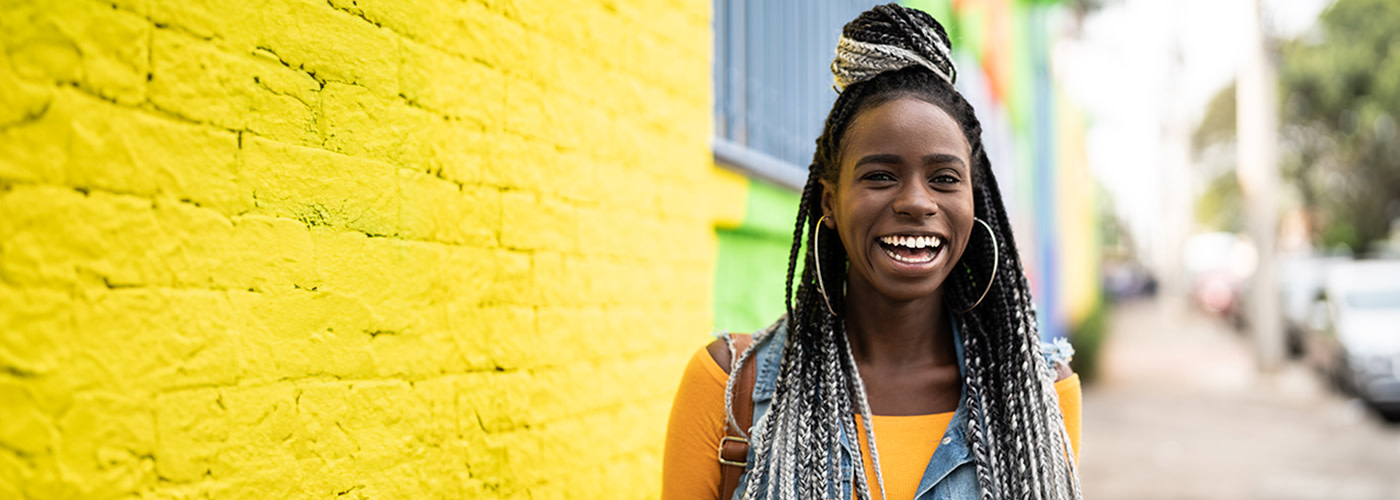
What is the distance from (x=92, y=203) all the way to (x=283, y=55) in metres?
0.46

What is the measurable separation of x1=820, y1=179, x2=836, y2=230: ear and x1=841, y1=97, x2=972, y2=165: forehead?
12cm

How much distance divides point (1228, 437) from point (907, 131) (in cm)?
952

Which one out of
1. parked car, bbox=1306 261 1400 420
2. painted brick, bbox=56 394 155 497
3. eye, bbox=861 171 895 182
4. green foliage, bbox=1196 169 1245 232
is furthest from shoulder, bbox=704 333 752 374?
green foliage, bbox=1196 169 1245 232

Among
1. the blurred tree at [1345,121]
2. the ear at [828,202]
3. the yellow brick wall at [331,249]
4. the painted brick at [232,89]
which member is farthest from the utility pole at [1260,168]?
the painted brick at [232,89]

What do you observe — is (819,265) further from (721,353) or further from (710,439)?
(710,439)

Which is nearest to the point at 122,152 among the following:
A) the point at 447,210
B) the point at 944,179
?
the point at 447,210

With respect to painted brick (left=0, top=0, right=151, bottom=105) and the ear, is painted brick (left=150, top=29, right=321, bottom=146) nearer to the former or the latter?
painted brick (left=0, top=0, right=151, bottom=105)

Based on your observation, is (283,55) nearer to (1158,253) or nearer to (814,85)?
(814,85)

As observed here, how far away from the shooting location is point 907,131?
2053mm

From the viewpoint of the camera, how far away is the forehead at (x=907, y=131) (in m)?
2.05

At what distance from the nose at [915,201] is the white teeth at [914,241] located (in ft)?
0.16

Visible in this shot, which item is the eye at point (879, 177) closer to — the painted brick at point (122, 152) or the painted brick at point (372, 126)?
the painted brick at point (372, 126)

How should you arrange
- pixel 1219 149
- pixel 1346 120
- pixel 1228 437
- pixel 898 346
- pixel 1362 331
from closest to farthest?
pixel 898 346, pixel 1228 437, pixel 1362 331, pixel 1346 120, pixel 1219 149

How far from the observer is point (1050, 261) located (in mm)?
14922
